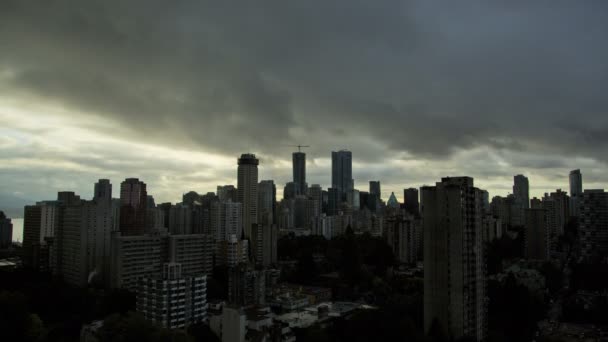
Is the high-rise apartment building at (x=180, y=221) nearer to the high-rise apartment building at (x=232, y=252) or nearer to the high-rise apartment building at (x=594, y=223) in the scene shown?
the high-rise apartment building at (x=232, y=252)

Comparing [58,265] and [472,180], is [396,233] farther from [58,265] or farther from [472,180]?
[58,265]

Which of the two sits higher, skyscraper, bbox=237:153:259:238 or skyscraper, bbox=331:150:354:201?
skyscraper, bbox=331:150:354:201

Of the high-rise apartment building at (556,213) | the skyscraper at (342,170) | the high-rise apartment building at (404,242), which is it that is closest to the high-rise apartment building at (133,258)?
the high-rise apartment building at (404,242)

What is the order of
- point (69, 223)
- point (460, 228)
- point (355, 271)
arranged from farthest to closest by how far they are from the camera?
point (355, 271)
point (69, 223)
point (460, 228)

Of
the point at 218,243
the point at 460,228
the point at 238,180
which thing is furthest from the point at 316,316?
the point at 238,180

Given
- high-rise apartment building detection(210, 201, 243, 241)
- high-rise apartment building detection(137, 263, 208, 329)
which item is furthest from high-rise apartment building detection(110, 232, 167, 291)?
high-rise apartment building detection(210, 201, 243, 241)

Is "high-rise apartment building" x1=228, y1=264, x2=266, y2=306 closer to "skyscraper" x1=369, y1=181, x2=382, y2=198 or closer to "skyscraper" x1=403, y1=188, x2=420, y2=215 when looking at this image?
"skyscraper" x1=403, y1=188, x2=420, y2=215
